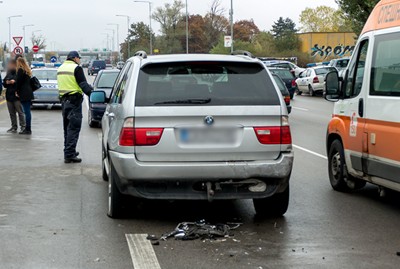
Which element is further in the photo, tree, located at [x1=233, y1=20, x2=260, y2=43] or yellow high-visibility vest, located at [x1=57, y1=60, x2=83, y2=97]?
tree, located at [x1=233, y1=20, x2=260, y2=43]

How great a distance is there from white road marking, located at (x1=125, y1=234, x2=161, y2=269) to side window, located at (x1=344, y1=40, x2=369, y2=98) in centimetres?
338

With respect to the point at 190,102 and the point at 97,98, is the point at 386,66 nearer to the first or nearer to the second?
the point at 190,102

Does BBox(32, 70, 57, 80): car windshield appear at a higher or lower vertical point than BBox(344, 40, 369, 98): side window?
lower

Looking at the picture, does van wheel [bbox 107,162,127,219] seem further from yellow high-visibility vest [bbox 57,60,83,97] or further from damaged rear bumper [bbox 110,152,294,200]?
yellow high-visibility vest [bbox 57,60,83,97]

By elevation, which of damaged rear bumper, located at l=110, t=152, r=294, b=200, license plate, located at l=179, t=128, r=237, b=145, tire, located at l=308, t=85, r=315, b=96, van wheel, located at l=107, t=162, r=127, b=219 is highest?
license plate, located at l=179, t=128, r=237, b=145

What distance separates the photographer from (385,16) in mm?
7918

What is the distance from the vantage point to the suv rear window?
6789mm

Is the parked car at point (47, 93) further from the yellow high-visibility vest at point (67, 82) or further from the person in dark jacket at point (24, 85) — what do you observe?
the yellow high-visibility vest at point (67, 82)

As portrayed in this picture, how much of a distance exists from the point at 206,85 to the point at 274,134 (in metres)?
0.86

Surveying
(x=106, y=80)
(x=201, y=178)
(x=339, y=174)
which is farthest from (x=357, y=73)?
(x=106, y=80)

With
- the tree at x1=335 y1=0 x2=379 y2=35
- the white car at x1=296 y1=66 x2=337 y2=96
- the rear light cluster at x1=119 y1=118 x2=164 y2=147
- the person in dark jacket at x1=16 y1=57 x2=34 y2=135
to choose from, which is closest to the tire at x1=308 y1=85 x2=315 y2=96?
the white car at x1=296 y1=66 x2=337 y2=96

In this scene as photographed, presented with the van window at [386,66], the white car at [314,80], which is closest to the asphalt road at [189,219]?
the van window at [386,66]

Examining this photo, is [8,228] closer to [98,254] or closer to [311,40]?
[98,254]

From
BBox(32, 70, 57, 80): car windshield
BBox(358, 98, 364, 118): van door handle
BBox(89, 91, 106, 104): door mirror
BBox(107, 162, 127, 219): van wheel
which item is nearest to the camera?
BBox(107, 162, 127, 219): van wheel
